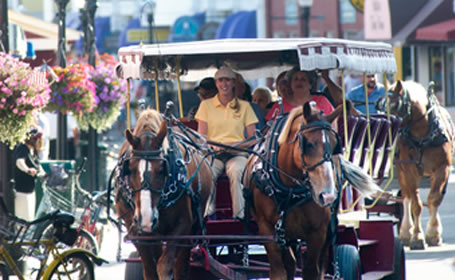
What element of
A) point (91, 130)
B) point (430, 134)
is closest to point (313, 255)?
point (430, 134)

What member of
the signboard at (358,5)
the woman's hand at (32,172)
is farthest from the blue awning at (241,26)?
the woman's hand at (32,172)

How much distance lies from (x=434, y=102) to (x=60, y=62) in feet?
24.6

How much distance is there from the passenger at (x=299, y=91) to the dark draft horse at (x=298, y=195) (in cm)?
155

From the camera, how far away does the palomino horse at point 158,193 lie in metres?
8.42

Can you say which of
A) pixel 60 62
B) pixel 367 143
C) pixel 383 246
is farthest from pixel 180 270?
pixel 60 62

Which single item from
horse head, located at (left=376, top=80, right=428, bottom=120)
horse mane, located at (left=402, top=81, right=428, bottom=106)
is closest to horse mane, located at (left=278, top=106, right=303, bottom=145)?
horse head, located at (left=376, top=80, right=428, bottom=120)

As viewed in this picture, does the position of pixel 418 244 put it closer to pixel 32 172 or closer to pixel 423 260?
pixel 423 260

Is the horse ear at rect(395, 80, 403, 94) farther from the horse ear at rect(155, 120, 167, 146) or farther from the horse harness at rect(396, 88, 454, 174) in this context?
the horse ear at rect(155, 120, 167, 146)

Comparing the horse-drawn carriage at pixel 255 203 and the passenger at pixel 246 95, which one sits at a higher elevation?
the passenger at pixel 246 95

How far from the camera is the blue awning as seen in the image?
214 ft

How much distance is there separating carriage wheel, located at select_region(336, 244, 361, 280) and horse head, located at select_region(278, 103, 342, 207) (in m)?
0.81

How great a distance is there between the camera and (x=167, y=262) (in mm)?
8648

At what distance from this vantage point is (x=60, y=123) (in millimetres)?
20578

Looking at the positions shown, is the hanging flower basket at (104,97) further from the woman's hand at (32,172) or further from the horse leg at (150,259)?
the horse leg at (150,259)
